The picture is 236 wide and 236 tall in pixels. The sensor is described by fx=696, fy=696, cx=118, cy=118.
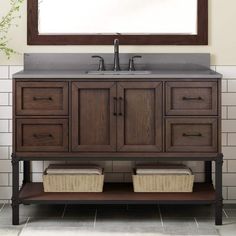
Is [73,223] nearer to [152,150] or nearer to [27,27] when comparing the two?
[152,150]

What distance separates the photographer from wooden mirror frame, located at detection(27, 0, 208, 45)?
5.16 m

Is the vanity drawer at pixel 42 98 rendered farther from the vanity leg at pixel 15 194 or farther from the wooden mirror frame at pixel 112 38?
the wooden mirror frame at pixel 112 38

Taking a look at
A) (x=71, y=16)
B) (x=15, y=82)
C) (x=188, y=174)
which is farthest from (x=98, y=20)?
(x=188, y=174)

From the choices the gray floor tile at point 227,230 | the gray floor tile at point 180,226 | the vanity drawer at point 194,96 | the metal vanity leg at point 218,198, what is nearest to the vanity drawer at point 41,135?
the vanity drawer at point 194,96

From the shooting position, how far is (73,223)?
4.71 metres

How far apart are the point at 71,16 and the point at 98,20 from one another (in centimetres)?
21

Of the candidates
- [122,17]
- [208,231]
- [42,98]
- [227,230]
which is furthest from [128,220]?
[122,17]

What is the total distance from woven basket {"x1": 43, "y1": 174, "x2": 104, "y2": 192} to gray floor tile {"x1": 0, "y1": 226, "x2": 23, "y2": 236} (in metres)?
0.39

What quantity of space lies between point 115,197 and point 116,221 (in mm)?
170

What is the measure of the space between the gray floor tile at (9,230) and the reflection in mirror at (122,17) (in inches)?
58.9

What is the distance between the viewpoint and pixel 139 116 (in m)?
4.64

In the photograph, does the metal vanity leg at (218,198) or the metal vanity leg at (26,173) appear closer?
the metal vanity leg at (218,198)

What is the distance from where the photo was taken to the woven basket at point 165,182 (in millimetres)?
4836

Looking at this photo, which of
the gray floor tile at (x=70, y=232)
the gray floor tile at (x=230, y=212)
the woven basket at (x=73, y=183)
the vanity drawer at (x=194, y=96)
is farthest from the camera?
the gray floor tile at (x=230, y=212)
